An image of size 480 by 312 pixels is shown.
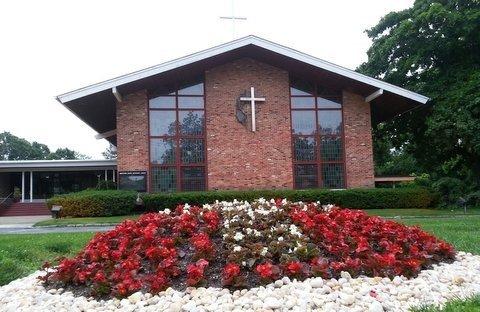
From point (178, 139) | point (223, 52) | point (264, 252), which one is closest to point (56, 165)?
point (178, 139)

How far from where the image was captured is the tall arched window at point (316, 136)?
2262cm

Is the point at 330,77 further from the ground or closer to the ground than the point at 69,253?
further from the ground

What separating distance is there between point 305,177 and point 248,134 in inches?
126

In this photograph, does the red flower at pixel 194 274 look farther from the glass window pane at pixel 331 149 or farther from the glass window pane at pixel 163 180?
the glass window pane at pixel 331 149

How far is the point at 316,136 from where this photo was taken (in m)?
22.9

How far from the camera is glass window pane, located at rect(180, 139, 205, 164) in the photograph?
22016mm

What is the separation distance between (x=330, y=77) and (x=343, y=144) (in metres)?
3.10

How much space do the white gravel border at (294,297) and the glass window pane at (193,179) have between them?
1655cm

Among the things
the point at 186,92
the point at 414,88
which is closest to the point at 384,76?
the point at 414,88

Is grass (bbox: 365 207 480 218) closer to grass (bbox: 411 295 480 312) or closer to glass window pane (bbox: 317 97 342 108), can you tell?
glass window pane (bbox: 317 97 342 108)

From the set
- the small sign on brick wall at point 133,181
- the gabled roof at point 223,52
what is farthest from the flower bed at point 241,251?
the small sign on brick wall at point 133,181

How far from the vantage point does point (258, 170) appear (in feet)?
72.8

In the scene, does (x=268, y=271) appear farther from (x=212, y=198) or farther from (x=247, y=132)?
(x=247, y=132)

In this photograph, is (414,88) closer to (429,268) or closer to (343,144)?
(343,144)
